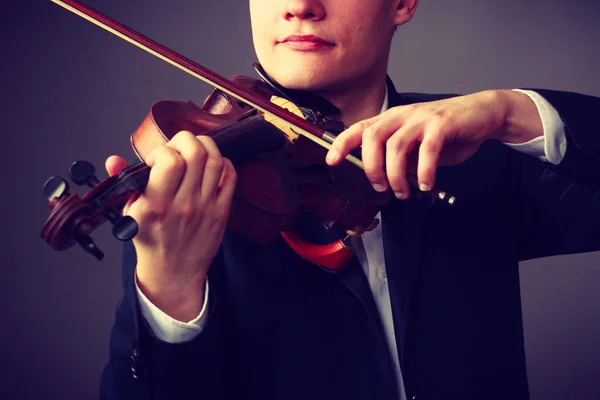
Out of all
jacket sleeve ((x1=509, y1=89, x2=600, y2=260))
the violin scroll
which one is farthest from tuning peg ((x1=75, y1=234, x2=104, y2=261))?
jacket sleeve ((x1=509, y1=89, x2=600, y2=260))

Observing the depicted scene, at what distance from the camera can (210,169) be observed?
913 millimetres

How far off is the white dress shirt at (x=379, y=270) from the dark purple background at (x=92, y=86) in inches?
31.5

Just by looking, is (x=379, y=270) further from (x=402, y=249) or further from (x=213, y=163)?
(x=213, y=163)

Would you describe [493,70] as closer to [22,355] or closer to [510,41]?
[510,41]

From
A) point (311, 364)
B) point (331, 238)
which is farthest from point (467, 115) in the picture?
point (311, 364)

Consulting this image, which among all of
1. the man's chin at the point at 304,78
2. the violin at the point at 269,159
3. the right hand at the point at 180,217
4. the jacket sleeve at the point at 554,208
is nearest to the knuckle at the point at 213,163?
the right hand at the point at 180,217

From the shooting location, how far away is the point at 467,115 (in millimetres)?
1026

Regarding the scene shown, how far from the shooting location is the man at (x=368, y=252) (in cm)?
94

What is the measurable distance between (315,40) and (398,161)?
0.35 metres

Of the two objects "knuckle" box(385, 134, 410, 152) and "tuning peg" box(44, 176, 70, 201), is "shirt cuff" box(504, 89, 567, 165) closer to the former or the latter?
"knuckle" box(385, 134, 410, 152)

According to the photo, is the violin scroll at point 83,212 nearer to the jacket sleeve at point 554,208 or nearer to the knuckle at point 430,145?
the knuckle at point 430,145

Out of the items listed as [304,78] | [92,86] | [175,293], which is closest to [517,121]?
[304,78]

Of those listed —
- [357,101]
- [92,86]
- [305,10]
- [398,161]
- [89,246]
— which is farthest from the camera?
[92,86]

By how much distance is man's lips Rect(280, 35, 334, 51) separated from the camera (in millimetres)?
1182
